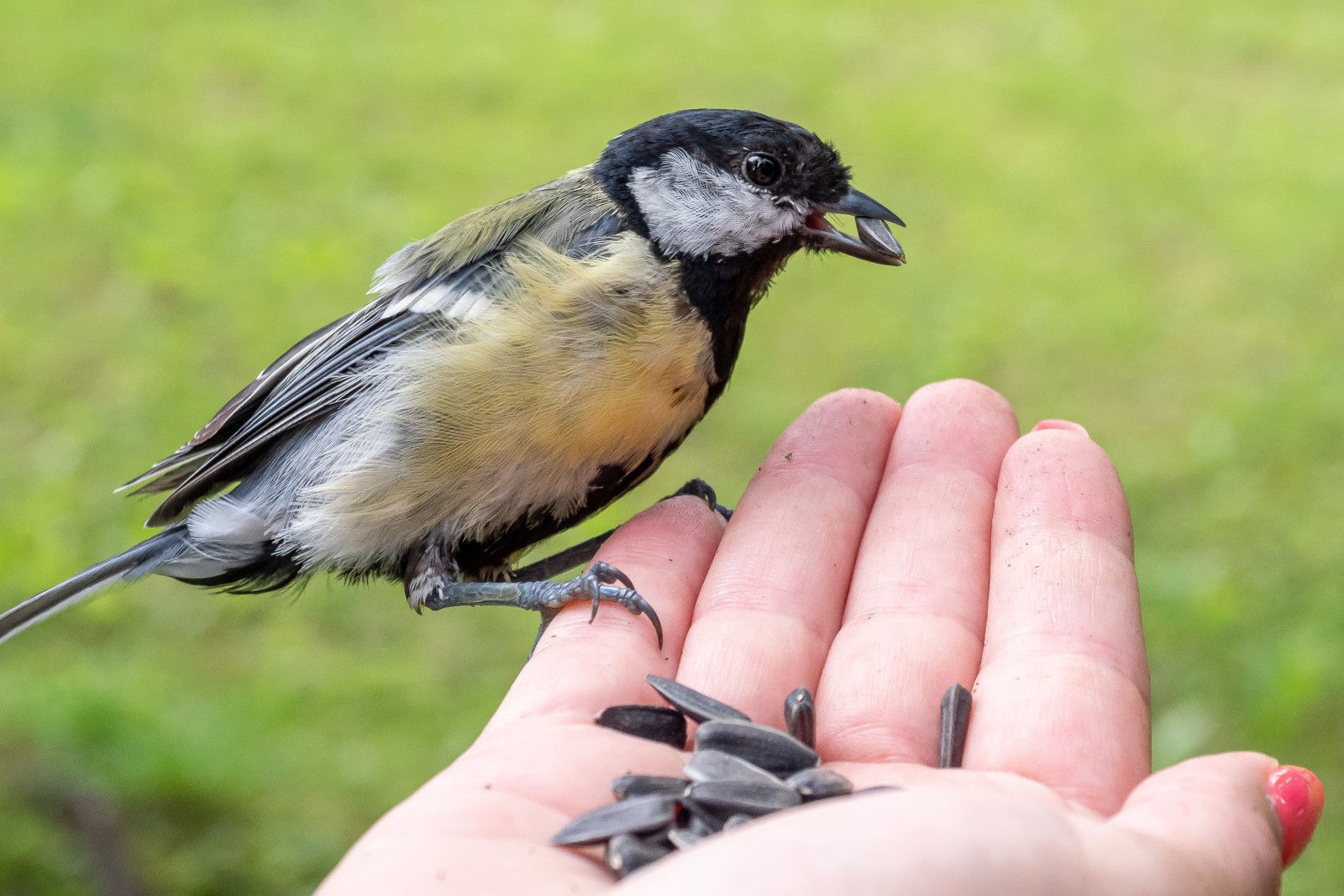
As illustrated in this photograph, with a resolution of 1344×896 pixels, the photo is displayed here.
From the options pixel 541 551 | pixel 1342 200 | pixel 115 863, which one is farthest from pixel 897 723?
pixel 1342 200

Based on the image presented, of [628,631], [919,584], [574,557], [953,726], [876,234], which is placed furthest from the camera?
[574,557]

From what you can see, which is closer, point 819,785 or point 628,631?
point 819,785

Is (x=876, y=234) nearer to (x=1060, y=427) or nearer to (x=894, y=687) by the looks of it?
(x=1060, y=427)

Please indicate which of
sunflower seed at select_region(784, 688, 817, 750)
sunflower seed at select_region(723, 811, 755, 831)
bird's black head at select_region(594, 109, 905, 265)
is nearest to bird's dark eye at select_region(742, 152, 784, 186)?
bird's black head at select_region(594, 109, 905, 265)

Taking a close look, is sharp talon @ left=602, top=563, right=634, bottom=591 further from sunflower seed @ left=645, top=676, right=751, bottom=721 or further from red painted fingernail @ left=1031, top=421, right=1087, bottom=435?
red painted fingernail @ left=1031, top=421, right=1087, bottom=435

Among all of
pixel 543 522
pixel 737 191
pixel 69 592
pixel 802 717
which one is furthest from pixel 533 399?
pixel 69 592

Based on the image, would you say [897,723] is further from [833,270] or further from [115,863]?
[833,270]

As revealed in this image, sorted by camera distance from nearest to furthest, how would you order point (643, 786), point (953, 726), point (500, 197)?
point (643, 786), point (953, 726), point (500, 197)
